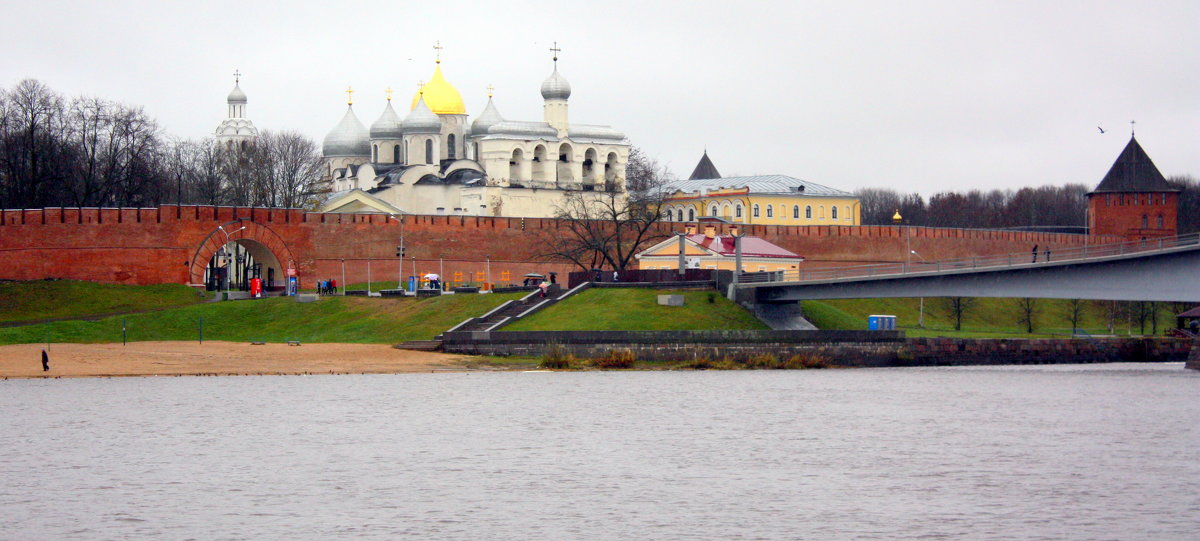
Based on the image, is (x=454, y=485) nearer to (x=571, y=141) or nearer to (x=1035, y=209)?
(x=571, y=141)

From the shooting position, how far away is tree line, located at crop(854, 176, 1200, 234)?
333 feet

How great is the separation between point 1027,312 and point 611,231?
1555 centimetres

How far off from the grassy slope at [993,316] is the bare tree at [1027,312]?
126mm

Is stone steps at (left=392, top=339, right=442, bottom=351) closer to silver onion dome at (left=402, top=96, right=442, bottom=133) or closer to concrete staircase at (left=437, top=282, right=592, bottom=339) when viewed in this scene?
concrete staircase at (left=437, top=282, right=592, bottom=339)

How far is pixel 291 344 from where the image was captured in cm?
4572

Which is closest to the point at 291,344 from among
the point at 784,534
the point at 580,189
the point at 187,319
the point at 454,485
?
the point at 187,319

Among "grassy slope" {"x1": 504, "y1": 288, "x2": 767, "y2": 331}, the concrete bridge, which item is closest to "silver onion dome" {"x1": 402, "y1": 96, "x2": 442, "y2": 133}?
"grassy slope" {"x1": 504, "y1": 288, "x2": 767, "y2": 331}

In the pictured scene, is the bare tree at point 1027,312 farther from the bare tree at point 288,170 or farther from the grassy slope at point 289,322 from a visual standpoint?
the bare tree at point 288,170

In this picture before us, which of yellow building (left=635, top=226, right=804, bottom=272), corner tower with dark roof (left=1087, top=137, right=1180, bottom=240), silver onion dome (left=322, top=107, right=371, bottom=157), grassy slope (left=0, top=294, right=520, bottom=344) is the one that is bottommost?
grassy slope (left=0, top=294, right=520, bottom=344)

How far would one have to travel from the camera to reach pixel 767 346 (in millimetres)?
44094

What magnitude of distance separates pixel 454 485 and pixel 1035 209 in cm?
9140

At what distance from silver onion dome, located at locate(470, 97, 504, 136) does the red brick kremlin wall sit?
14144mm

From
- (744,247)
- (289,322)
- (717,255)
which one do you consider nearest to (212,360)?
(289,322)

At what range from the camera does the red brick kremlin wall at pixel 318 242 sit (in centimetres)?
5703
